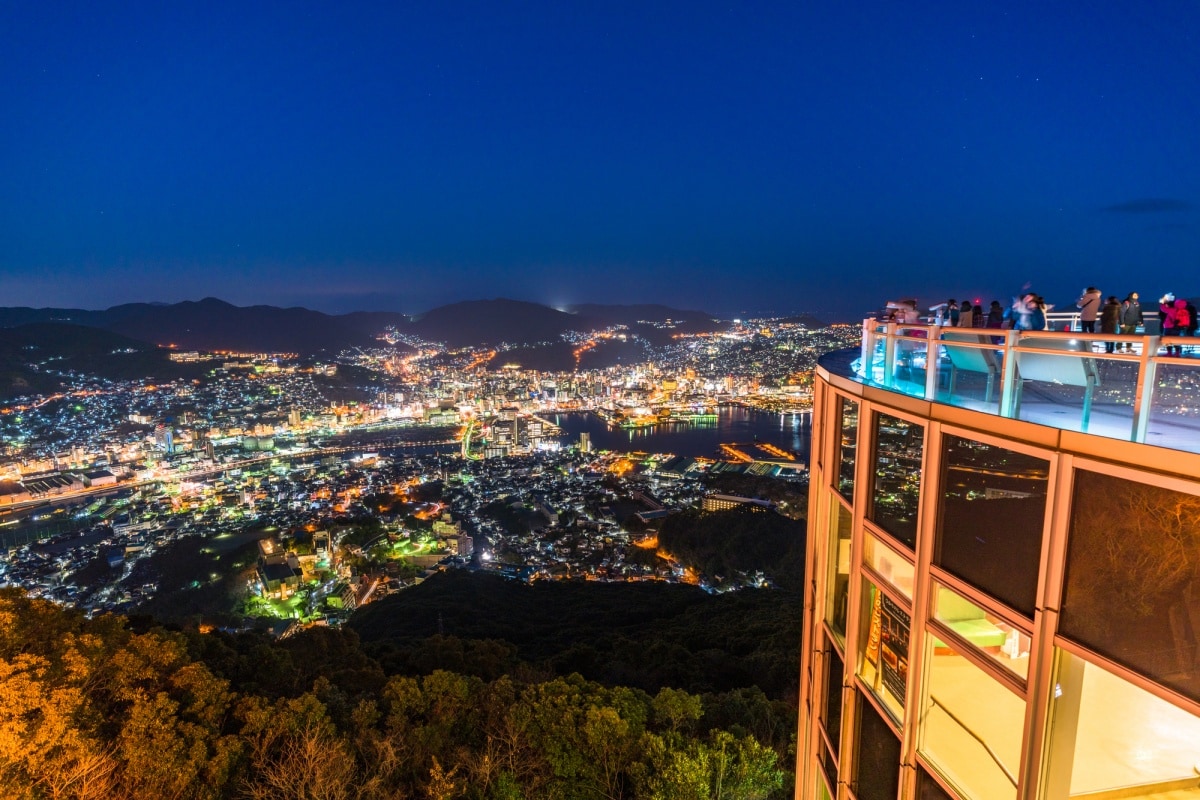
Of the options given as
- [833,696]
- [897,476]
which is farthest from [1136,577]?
[833,696]

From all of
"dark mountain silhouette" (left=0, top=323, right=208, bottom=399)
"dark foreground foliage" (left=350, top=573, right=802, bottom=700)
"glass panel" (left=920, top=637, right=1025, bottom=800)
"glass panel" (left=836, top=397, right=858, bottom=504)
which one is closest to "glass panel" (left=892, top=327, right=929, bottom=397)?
"glass panel" (left=836, top=397, right=858, bottom=504)

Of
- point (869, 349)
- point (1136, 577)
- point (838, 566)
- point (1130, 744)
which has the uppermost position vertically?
point (869, 349)

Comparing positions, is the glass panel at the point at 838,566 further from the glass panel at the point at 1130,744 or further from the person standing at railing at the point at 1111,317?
the person standing at railing at the point at 1111,317

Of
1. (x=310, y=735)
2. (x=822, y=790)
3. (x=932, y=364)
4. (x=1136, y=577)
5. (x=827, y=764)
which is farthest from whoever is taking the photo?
(x=310, y=735)

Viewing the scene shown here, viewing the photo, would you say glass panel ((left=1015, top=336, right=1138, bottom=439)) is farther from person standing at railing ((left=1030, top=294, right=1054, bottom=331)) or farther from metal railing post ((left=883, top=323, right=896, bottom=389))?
person standing at railing ((left=1030, top=294, right=1054, bottom=331))

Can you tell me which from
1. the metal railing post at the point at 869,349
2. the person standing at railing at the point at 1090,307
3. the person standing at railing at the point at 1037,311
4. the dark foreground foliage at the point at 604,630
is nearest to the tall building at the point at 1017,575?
the metal railing post at the point at 869,349

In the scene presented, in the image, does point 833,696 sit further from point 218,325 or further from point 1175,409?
point 218,325

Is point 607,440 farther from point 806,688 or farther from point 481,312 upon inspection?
point 481,312
